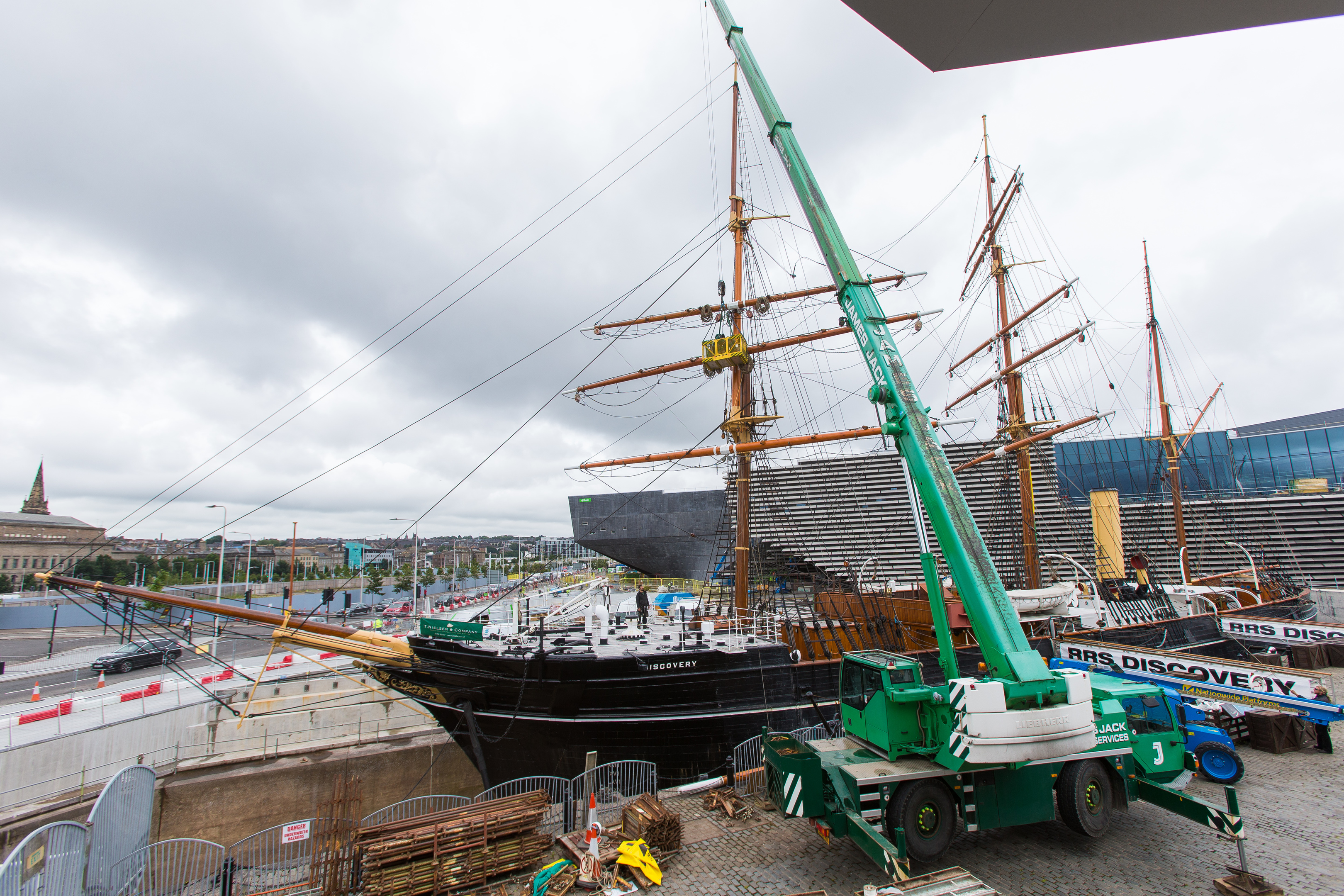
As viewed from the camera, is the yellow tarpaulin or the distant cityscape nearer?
the yellow tarpaulin

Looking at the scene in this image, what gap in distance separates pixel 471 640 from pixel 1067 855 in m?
8.84

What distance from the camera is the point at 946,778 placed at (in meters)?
5.63

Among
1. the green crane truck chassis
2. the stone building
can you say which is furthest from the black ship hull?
the stone building

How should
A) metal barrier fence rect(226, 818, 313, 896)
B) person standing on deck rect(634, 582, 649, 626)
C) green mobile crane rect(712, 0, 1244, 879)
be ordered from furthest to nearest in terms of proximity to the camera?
person standing on deck rect(634, 582, 649, 626)
metal barrier fence rect(226, 818, 313, 896)
green mobile crane rect(712, 0, 1244, 879)

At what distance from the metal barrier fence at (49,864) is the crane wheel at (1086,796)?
8.88m

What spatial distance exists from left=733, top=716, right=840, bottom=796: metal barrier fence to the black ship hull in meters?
0.74

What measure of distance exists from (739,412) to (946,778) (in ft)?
38.8

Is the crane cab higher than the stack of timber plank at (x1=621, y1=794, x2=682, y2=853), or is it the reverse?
the crane cab

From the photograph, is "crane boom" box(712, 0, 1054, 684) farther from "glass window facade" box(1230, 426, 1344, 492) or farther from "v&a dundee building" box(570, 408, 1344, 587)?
"glass window facade" box(1230, 426, 1344, 492)

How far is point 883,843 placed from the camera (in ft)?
16.2

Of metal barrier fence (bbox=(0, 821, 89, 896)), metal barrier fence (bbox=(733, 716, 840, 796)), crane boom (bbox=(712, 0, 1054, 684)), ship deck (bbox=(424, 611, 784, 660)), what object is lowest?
metal barrier fence (bbox=(733, 716, 840, 796))

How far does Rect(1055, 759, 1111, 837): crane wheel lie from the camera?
573 cm

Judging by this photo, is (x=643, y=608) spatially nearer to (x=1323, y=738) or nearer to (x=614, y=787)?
(x=614, y=787)

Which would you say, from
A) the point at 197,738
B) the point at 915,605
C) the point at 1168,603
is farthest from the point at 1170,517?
the point at 197,738
